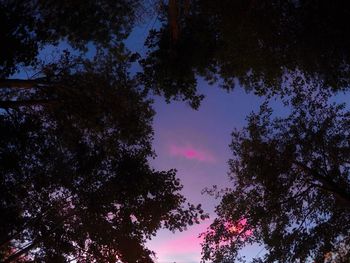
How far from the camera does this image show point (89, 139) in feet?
61.7

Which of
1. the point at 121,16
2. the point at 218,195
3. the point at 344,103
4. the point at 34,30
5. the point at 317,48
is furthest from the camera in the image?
the point at 218,195

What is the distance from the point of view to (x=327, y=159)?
19.8 m

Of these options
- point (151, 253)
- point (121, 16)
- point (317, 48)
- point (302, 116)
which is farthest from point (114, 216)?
point (317, 48)

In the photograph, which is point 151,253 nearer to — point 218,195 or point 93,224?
point 93,224

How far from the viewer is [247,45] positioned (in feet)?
47.9

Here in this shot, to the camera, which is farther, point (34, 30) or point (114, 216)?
point (114, 216)

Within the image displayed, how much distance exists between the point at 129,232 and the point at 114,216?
110cm

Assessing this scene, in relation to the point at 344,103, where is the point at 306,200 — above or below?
below

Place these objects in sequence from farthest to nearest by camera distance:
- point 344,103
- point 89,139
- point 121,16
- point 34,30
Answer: point 344,103, point 89,139, point 121,16, point 34,30

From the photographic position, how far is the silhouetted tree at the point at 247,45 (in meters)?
13.1

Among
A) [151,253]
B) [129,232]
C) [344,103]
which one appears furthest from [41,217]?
[344,103]

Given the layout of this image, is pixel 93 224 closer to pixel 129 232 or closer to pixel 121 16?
pixel 129 232

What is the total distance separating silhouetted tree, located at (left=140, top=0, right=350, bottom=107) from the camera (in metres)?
13.1

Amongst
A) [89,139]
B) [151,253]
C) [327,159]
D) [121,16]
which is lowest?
[151,253]
